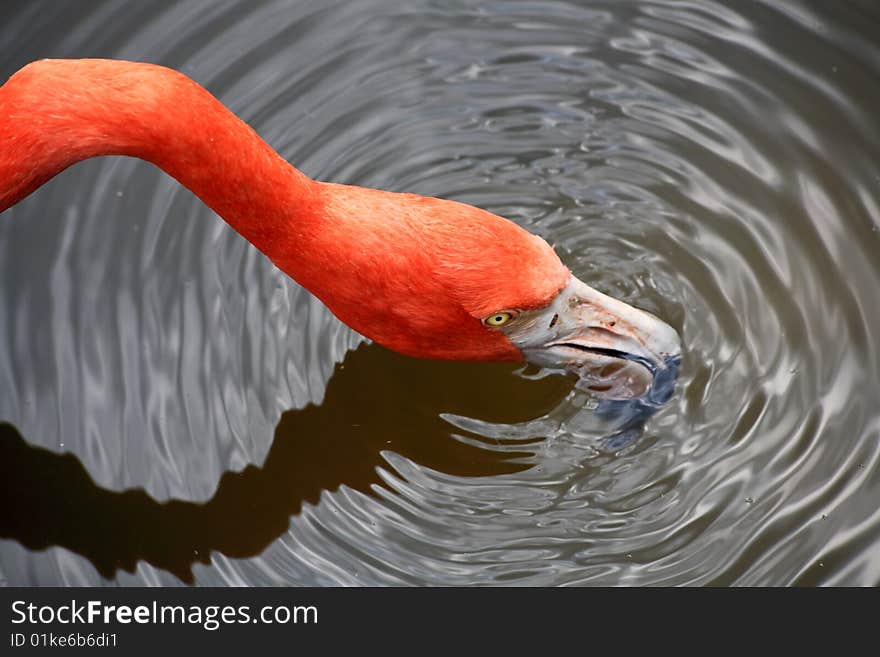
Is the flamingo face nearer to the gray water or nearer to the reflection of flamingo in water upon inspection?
the reflection of flamingo in water

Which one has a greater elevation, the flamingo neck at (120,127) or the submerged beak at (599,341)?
the flamingo neck at (120,127)

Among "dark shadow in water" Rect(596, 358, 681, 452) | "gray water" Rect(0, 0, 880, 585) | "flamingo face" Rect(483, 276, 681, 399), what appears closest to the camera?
"flamingo face" Rect(483, 276, 681, 399)

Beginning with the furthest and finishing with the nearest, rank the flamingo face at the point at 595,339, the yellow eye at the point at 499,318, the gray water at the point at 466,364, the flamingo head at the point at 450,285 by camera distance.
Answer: the gray water at the point at 466,364, the flamingo face at the point at 595,339, the yellow eye at the point at 499,318, the flamingo head at the point at 450,285

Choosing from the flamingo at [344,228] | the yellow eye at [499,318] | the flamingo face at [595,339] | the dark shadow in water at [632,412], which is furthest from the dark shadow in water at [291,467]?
the yellow eye at [499,318]

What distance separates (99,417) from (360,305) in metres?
1.56

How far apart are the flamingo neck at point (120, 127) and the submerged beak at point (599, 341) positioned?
1.19 m

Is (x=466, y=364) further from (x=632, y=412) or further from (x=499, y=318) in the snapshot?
(x=499, y=318)

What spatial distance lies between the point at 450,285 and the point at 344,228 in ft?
1.41

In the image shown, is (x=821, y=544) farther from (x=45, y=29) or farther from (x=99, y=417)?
(x=45, y=29)

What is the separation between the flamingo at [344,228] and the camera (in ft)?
12.3

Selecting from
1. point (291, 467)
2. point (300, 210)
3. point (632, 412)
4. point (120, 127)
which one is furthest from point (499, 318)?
point (120, 127)

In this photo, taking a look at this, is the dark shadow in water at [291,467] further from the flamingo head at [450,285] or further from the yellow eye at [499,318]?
the yellow eye at [499,318]

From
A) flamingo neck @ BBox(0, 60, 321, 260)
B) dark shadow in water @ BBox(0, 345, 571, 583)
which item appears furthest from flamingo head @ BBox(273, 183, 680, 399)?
dark shadow in water @ BBox(0, 345, 571, 583)

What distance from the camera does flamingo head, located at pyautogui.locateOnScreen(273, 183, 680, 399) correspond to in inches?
160
